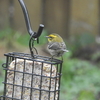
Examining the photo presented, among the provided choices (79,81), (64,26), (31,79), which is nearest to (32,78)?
(31,79)

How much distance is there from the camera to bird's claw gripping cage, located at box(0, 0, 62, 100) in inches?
122

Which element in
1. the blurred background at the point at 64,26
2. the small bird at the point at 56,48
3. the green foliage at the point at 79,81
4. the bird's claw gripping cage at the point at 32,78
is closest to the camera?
the bird's claw gripping cage at the point at 32,78

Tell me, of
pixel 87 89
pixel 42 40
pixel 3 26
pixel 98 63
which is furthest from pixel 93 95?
pixel 3 26

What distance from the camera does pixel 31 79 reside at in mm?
3154

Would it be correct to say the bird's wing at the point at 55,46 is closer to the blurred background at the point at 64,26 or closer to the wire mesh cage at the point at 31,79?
the wire mesh cage at the point at 31,79

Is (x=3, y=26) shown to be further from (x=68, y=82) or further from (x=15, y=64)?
(x=15, y=64)

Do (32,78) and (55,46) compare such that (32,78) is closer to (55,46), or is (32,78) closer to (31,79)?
(31,79)

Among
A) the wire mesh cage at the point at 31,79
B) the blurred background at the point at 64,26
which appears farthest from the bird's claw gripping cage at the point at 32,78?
the blurred background at the point at 64,26

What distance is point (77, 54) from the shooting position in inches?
324

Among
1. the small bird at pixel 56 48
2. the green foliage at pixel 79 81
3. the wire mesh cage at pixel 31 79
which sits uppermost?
the small bird at pixel 56 48

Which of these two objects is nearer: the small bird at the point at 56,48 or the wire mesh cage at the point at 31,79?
the wire mesh cage at the point at 31,79

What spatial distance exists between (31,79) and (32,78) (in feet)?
0.12

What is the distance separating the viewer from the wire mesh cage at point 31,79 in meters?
3.10

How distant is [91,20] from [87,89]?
3.18 metres
